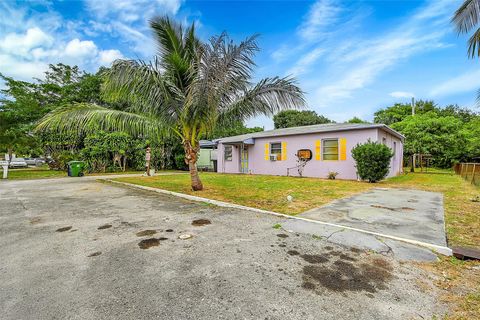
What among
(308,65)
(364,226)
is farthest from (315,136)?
(364,226)

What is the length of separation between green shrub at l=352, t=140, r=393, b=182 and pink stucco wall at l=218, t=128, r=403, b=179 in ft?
3.21

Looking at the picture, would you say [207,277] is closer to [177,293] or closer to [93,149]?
[177,293]

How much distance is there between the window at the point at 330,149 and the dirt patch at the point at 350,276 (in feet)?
34.5

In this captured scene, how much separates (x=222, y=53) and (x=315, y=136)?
859 cm

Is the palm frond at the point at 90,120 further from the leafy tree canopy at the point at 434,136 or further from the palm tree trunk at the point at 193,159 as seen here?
the leafy tree canopy at the point at 434,136

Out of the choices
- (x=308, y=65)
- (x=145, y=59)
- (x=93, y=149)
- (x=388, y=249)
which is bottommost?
(x=388, y=249)

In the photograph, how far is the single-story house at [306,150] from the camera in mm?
11953

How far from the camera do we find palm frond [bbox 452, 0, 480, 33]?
21.8ft

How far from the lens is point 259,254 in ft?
9.77

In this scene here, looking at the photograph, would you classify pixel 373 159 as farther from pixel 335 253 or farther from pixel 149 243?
pixel 149 243

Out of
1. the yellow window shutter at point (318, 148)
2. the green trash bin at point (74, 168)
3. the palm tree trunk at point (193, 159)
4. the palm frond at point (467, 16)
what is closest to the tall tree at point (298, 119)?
the yellow window shutter at point (318, 148)

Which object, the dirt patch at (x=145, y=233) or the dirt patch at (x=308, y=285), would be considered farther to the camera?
the dirt patch at (x=145, y=233)

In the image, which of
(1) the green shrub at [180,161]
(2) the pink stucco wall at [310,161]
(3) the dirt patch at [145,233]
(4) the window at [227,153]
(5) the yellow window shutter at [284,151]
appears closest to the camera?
(3) the dirt patch at [145,233]

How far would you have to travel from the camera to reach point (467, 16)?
688 cm
